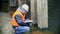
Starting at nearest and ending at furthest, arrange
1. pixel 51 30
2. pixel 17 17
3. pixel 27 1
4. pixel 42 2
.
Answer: pixel 51 30 → pixel 17 17 → pixel 42 2 → pixel 27 1

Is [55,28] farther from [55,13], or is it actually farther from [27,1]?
[27,1]

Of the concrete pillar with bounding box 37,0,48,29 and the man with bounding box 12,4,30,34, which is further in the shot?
the concrete pillar with bounding box 37,0,48,29

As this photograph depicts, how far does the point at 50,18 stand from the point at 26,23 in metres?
2.59

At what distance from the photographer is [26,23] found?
4.20 meters

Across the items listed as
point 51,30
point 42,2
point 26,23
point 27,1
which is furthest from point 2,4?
point 51,30

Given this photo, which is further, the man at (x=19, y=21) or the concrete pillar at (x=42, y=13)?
the concrete pillar at (x=42, y=13)

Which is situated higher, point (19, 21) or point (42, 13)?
point (19, 21)

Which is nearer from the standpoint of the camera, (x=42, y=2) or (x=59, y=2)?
(x=59, y=2)

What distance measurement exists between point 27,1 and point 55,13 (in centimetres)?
631

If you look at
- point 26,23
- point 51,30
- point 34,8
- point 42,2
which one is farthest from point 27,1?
point 51,30

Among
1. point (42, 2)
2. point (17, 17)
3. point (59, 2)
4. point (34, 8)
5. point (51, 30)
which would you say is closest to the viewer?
point (59, 2)

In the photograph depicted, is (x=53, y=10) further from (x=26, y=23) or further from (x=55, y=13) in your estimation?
(x=26, y=23)

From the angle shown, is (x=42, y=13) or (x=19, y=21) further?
(x=42, y=13)

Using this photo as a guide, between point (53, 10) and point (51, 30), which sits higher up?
point (53, 10)
